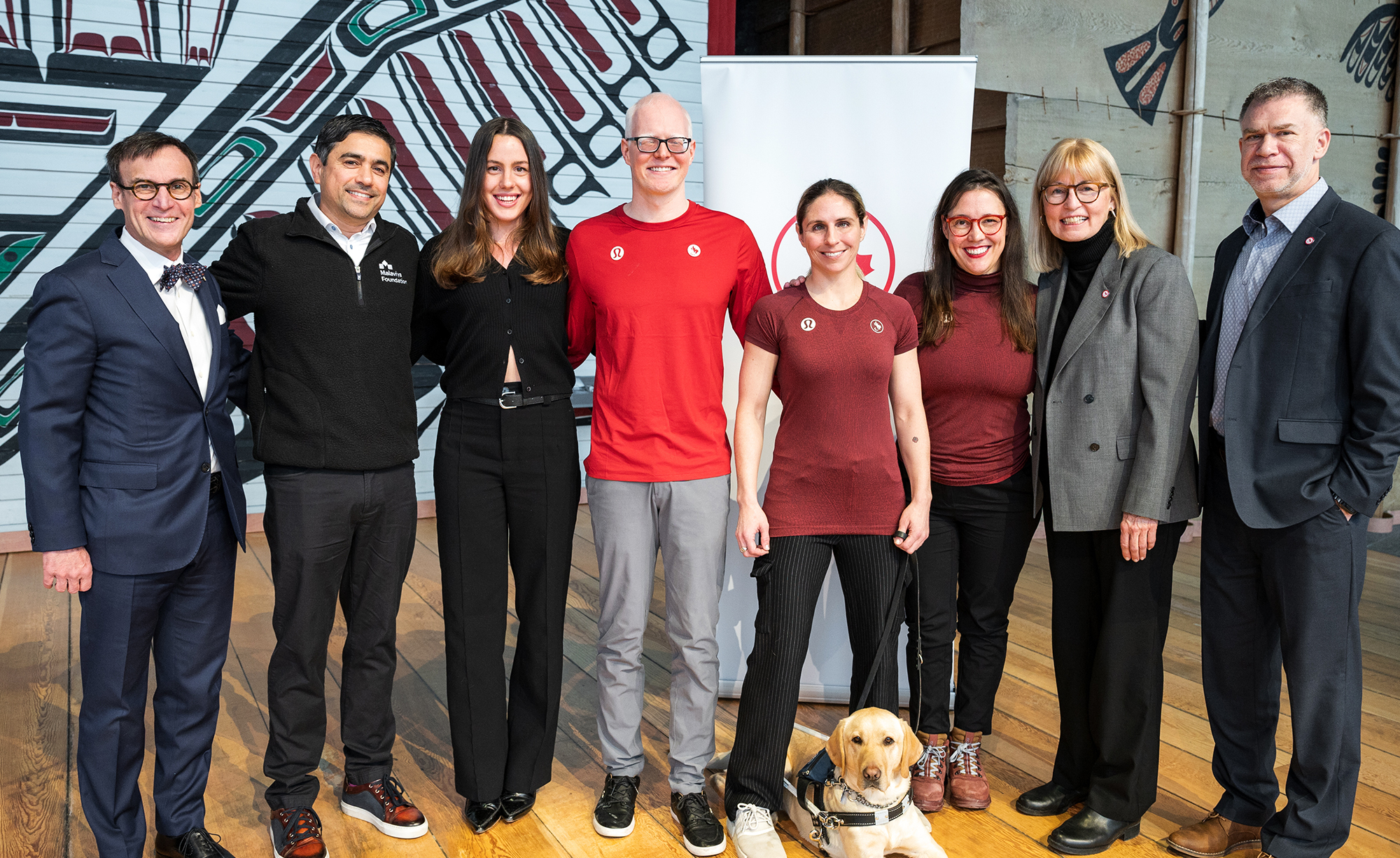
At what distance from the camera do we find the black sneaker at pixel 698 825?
231cm

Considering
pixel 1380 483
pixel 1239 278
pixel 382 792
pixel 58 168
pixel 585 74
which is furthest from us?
pixel 585 74

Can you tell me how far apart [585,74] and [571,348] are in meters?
4.00

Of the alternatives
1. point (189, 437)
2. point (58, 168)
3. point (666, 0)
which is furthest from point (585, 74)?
point (189, 437)

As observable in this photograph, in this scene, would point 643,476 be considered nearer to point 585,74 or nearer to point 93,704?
point 93,704

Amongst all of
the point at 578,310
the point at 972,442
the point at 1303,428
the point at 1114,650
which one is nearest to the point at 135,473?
the point at 578,310

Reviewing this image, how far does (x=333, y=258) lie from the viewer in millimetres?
2242

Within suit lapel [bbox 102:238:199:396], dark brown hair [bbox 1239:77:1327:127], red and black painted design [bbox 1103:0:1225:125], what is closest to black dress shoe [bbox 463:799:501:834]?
suit lapel [bbox 102:238:199:396]

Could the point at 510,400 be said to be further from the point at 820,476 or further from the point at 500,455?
the point at 820,476

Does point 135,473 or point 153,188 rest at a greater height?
point 153,188

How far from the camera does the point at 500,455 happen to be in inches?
90.7

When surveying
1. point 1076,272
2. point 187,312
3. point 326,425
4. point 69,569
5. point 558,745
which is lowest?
point 558,745

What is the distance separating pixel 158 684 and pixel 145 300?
33.7 inches

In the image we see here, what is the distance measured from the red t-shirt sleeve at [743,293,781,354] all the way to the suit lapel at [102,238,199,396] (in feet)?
4.14

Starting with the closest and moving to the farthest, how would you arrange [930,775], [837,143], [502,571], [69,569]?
[69,569] < [502,571] < [930,775] < [837,143]
